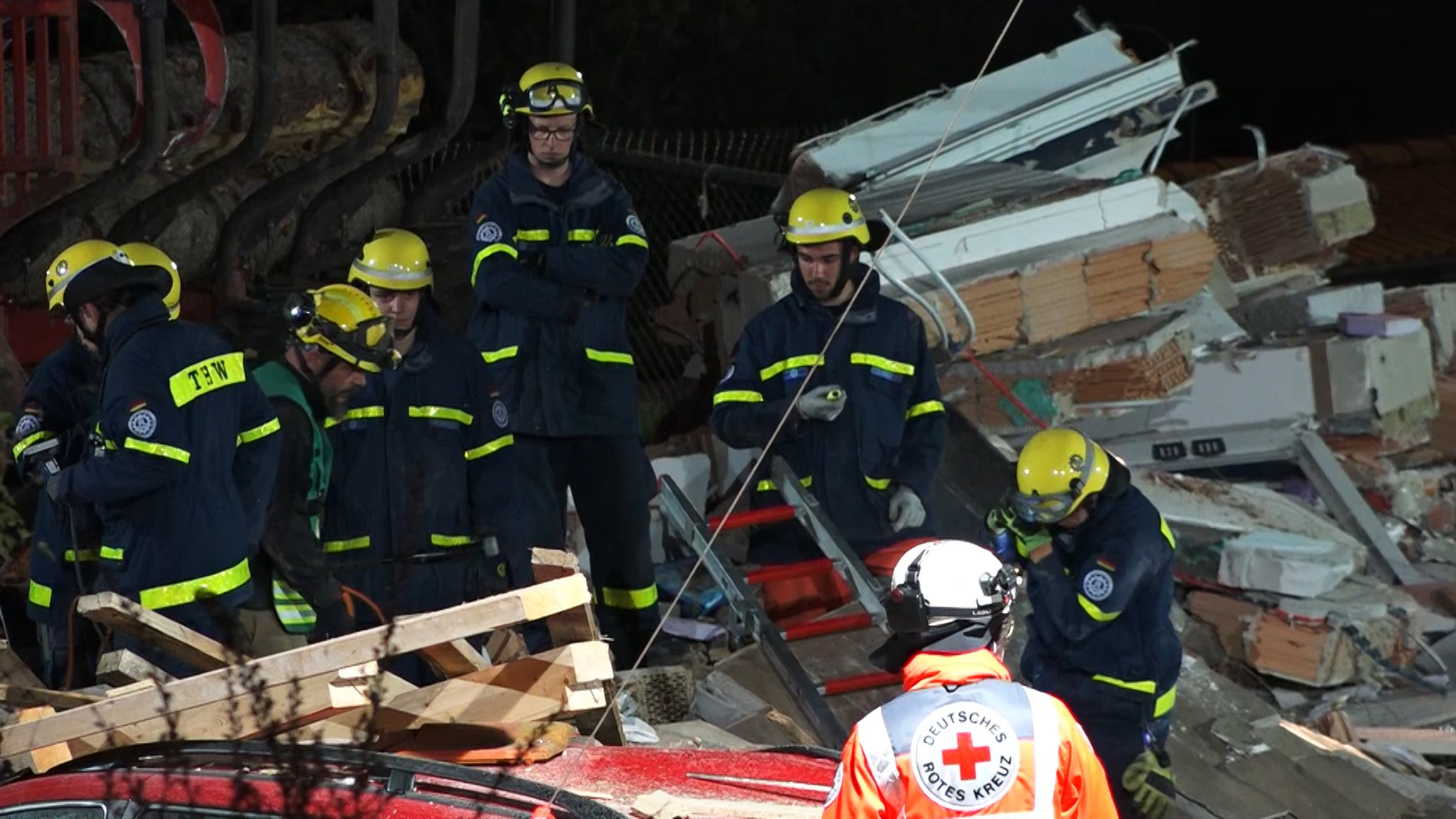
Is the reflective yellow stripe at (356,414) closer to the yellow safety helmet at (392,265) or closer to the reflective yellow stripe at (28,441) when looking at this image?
the yellow safety helmet at (392,265)

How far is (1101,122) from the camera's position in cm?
1035

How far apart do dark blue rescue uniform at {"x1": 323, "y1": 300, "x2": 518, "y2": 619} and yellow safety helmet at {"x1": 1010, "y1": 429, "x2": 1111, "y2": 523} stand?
5.37ft

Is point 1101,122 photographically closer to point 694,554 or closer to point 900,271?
point 900,271

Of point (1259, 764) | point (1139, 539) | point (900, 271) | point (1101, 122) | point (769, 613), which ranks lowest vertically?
point (1259, 764)

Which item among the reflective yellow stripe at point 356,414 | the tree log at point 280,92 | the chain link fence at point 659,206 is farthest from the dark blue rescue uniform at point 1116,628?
the tree log at point 280,92

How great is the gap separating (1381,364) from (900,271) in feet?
9.51

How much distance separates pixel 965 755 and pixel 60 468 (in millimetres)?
3203

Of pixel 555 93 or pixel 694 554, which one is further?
pixel 694 554

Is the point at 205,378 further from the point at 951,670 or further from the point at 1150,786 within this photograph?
the point at 1150,786

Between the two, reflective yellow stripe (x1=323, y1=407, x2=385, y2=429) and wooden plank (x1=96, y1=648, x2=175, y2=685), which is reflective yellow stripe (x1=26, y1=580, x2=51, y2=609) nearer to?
reflective yellow stripe (x1=323, y1=407, x2=385, y2=429)

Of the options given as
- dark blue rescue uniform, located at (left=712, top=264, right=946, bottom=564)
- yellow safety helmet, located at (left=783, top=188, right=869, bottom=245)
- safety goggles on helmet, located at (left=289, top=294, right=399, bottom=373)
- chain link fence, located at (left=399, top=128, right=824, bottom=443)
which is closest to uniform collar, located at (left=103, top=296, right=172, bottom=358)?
safety goggles on helmet, located at (left=289, top=294, right=399, bottom=373)

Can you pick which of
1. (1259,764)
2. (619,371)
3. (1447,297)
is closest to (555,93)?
(619,371)

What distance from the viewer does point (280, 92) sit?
10.2m

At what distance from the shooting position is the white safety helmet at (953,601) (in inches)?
153
